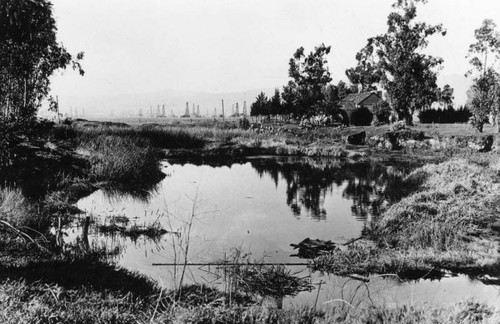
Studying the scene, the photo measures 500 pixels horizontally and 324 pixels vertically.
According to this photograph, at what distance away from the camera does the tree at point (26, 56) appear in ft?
24.9

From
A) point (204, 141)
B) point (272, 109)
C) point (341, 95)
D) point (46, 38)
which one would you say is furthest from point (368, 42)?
point (46, 38)

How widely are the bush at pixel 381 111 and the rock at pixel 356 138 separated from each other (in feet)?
31.6

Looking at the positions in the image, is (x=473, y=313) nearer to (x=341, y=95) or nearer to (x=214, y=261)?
(x=214, y=261)

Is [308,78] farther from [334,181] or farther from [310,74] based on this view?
[334,181]

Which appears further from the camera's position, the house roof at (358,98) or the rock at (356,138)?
the house roof at (358,98)

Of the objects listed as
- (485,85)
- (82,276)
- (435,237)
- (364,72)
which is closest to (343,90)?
(364,72)

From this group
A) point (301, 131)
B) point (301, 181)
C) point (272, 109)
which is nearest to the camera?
point (301, 181)

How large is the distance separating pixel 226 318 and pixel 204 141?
34.4m

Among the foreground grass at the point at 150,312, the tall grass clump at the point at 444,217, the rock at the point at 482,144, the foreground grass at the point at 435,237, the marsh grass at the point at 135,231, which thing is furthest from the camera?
the rock at the point at 482,144

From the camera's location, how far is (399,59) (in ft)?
151

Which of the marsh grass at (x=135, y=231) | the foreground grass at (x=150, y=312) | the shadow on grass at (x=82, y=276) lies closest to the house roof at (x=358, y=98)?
the marsh grass at (x=135, y=231)

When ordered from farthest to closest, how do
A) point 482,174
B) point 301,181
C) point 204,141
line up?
1. point 204,141
2. point 301,181
3. point 482,174

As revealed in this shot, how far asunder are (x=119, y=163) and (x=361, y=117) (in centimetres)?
3664

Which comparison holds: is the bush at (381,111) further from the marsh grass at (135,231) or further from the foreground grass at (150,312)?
the foreground grass at (150,312)
